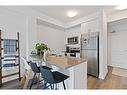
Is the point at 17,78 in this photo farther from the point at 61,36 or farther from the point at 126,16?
the point at 126,16

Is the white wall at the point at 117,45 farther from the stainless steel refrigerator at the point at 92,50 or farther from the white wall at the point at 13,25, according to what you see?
the white wall at the point at 13,25

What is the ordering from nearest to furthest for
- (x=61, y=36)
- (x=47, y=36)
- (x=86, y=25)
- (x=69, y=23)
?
(x=86, y=25)
(x=47, y=36)
(x=69, y=23)
(x=61, y=36)

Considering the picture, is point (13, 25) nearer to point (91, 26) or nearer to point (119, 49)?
point (91, 26)

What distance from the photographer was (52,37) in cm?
613

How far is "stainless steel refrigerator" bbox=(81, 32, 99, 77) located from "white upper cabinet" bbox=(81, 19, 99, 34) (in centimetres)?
18

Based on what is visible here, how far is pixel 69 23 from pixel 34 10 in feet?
7.72

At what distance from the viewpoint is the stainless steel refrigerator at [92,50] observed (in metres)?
4.49

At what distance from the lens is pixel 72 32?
6555mm

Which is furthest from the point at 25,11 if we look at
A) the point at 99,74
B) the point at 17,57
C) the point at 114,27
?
the point at 114,27

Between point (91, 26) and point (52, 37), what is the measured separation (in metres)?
2.17

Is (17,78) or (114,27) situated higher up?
(114,27)

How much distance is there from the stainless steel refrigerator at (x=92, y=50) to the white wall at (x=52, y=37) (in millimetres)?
1783

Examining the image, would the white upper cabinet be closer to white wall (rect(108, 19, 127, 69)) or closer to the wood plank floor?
white wall (rect(108, 19, 127, 69))

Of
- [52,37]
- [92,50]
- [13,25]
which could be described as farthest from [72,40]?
[13,25]
